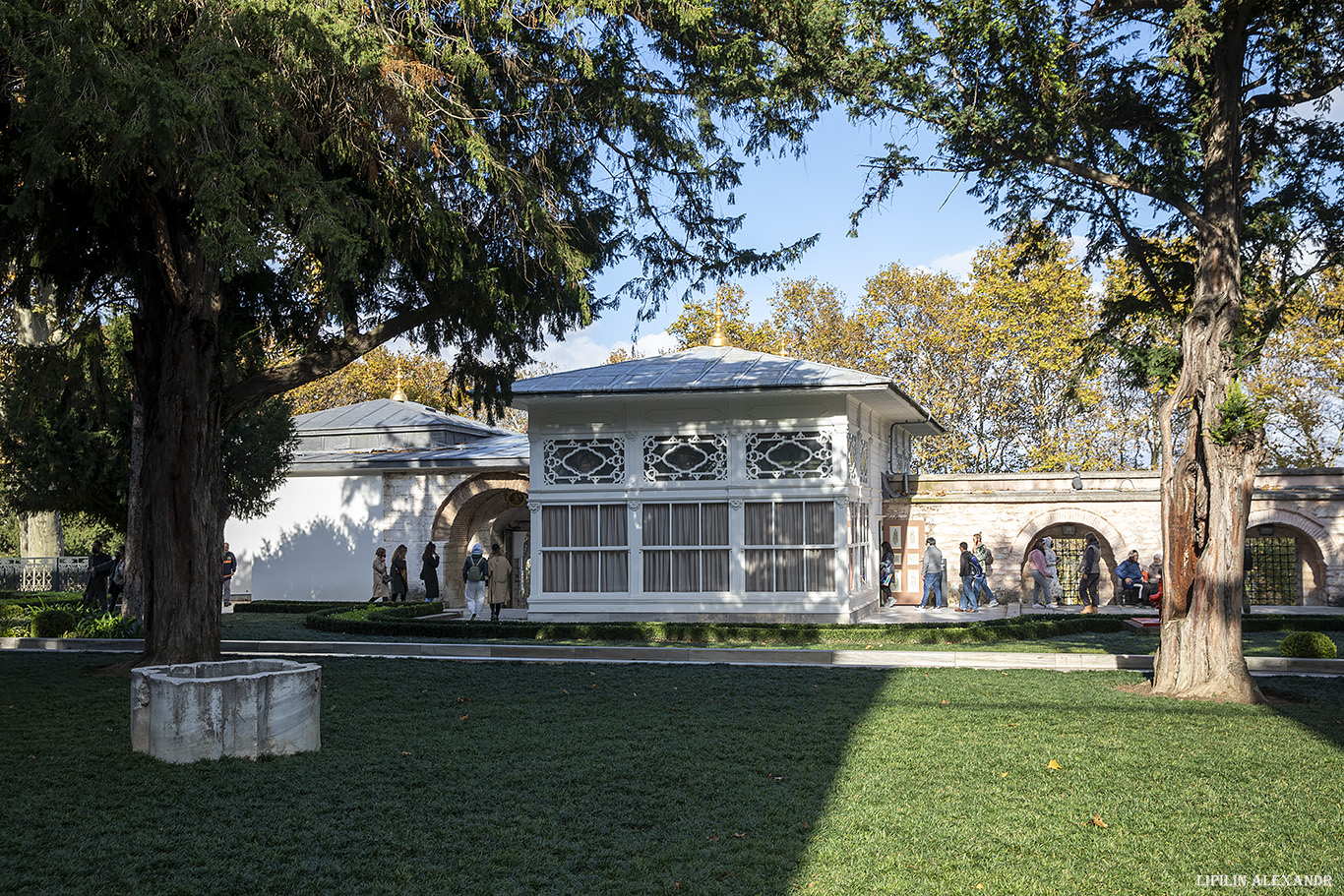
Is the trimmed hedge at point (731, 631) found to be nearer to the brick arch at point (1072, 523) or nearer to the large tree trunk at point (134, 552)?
the large tree trunk at point (134, 552)

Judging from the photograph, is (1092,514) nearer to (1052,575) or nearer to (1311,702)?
(1052,575)

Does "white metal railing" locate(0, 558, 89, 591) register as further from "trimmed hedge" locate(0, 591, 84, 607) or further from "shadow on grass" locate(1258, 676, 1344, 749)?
"shadow on grass" locate(1258, 676, 1344, 749)

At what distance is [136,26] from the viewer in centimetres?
786

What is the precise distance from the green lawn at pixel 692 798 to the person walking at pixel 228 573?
1168cm

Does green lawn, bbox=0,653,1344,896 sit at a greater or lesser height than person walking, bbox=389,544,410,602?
lesser

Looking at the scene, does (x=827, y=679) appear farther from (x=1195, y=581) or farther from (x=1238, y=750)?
(x=1238, y=750)

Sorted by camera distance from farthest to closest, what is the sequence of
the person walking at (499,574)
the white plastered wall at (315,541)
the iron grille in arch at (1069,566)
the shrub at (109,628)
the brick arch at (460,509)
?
the iron grille in arch at (1069,566) < the white plastered wall at (315,541) < the brick arch at (460,509) < the person walking at (499,574) < the shrub at (109,628)

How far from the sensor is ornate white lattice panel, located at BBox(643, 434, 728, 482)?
1778 cm

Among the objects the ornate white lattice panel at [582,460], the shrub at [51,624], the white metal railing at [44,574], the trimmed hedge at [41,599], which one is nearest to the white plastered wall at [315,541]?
the white metal railing at [44,574]

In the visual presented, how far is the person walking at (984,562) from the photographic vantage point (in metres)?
22.0

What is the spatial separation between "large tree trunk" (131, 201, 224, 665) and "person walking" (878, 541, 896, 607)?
14926 mm

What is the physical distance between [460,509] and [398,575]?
215 centimetres

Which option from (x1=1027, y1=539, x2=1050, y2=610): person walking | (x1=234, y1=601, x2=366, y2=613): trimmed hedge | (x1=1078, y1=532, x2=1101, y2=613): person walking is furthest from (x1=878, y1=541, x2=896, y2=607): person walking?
(x1=234, y1=601, x2=366, y2=613): trimmed hedge

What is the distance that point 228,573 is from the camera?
20.8m
